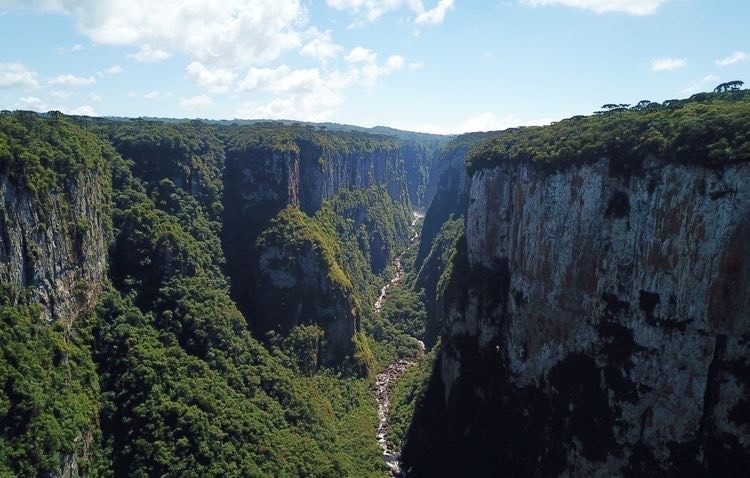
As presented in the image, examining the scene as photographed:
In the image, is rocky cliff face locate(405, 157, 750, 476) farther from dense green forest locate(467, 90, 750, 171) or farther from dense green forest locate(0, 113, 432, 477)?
dense green forest locate(0, 113, 432, 477)

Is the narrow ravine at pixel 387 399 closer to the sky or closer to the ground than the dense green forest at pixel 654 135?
closer to the ground

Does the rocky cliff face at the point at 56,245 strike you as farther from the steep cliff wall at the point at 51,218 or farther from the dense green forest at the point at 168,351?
the dense green forest at the point at 168,351

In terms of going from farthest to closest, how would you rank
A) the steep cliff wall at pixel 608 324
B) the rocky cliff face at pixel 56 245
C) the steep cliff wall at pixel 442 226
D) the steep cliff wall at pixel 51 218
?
the steep cliff wall at pixel 442 226 < the steep cliff wall at pixel 51 218 < the rocky cliff face at pixel 56 245 < the steep cliff wall at pixel 608 324

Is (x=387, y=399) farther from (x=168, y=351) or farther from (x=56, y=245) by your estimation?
(x=56, y=245)

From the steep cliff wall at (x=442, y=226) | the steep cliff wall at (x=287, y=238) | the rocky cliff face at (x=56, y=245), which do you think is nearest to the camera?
the rocky cliff face at (x=56, y=245)

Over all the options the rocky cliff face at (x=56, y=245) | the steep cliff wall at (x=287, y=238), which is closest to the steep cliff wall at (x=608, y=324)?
the steep cliff wall at (x=287, y=238)
